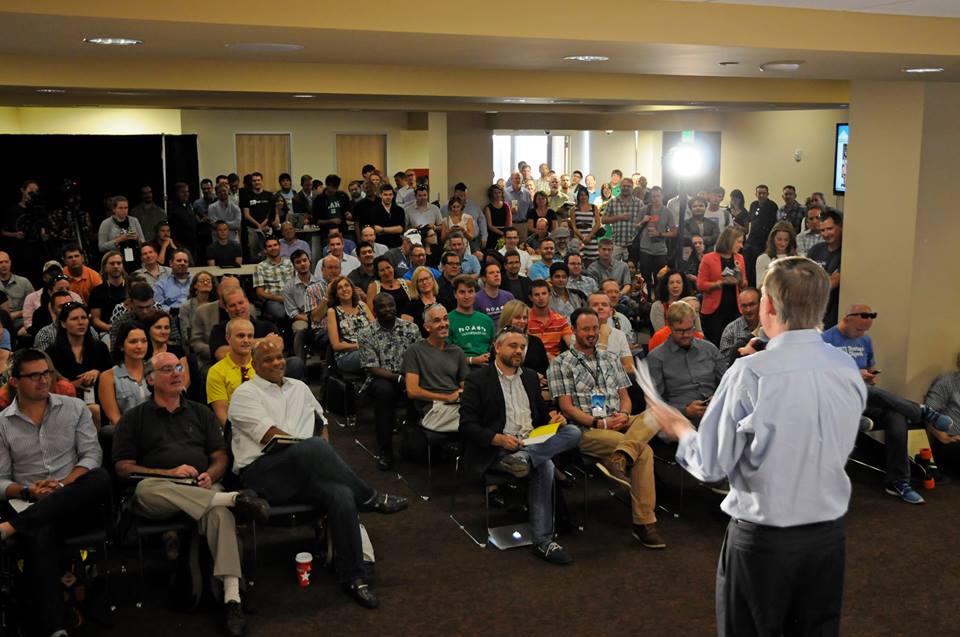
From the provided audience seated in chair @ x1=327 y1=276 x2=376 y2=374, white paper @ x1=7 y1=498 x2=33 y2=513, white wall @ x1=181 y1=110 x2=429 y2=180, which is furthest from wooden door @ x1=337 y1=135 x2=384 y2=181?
white paper @ x1=7 y1=498 x2=33 y2=513

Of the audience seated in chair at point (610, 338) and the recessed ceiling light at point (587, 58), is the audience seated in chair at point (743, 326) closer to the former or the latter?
the audience seated in chair at point (610, 338)

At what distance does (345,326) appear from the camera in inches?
276

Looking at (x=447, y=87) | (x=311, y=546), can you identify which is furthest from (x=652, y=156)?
(x=311, y=546)

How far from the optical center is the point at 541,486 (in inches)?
196

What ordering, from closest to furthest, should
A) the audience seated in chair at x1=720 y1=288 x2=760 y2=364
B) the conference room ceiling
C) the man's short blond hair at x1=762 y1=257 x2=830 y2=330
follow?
the man's short blond hair at x1=762 y1=257 x2=830 y2=330
the conference room ceiling
the audience seated in chair at x1=720 y1=288 x2=760 y2=364

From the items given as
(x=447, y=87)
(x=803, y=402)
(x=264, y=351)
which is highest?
(x=447, y=87)

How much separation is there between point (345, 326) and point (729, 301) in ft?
10.7

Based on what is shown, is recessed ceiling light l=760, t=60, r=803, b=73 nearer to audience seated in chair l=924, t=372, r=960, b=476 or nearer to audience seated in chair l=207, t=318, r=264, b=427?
audience seated in chair l=924, t=372, r=960, b=476

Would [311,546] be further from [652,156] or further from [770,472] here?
[652,156]

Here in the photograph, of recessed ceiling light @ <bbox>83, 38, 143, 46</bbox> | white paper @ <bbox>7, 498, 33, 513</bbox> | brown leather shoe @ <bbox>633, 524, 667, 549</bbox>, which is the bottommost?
brown leather shoe @ <bbox>633, 524, 667, 549</bbox>

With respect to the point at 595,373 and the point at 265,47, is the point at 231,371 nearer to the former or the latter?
the point at 265,47

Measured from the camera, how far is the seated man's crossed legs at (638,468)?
5109mm

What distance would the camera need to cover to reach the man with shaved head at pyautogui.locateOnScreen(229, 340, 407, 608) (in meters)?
4.53

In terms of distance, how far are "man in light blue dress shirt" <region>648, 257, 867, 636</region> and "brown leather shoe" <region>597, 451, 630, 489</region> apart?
100 inches
